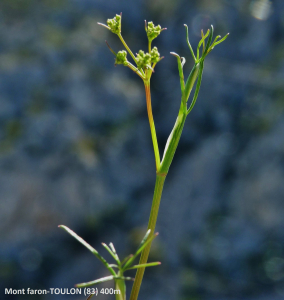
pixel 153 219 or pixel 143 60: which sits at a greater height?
pixel 143 60

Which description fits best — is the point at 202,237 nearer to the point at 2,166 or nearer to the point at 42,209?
the point at 42,209

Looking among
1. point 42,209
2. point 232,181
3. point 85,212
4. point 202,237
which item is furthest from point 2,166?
point 232,181

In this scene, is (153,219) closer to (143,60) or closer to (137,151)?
(143,60)

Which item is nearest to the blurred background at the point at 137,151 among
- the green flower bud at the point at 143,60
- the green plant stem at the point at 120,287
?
the green plant stem at the point at 120,287

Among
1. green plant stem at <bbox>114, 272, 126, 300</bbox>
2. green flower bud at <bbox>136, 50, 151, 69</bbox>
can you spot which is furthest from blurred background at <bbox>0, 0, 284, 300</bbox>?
green flower bud at <bbox>136, 50, 151, 69</bbox>

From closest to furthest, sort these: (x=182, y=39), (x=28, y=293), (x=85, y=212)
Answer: (x=28, y=293), (x=85, y=212), (x=182, y=39)

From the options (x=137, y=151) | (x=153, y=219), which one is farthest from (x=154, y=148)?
(x=137, y=151)

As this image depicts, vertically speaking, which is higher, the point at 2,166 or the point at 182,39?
the point at 182,39

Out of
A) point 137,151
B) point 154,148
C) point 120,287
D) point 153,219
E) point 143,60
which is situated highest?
point 137,151

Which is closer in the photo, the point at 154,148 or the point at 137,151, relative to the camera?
the point at 154,148
